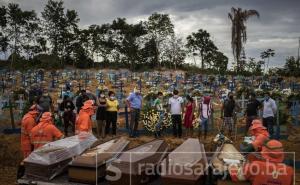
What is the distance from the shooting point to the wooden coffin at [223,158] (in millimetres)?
5842

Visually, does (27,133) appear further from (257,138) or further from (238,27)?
(238,27)

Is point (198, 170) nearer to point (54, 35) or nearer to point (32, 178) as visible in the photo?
point (32, 178)

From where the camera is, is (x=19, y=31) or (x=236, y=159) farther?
(x=19, y=31)

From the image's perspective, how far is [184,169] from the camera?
554 centimetres

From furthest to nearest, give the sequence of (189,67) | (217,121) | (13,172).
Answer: (189,67)
(217,121)
(13,172)

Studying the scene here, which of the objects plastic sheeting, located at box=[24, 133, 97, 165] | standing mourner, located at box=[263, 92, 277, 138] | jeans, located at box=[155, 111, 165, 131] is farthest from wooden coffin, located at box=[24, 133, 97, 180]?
standing mourner, located at box=[263, 92, 277, 138]

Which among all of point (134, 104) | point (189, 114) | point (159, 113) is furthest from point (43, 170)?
point (159, 113)

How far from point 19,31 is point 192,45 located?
63.1 ft

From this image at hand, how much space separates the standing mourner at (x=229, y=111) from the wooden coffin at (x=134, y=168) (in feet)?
23.2

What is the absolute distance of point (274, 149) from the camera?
547 cm

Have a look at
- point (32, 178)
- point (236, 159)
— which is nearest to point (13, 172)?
point (32, 178)

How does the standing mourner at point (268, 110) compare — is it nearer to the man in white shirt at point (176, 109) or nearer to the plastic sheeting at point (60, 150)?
the man in white shirt at point (176, 109)

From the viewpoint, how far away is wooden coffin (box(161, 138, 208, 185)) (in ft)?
17.6

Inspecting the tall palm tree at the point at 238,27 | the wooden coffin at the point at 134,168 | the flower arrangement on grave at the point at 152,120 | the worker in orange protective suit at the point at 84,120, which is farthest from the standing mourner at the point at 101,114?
the tall palm tree at the point at 238,27
